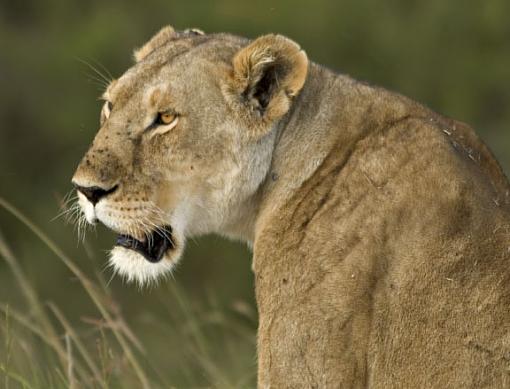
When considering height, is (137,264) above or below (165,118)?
below

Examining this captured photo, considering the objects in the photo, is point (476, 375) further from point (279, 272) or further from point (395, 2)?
point (395, 2)

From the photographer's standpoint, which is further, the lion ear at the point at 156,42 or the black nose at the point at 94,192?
the lion ear at the point at 156,42

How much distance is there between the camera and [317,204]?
5523 mm

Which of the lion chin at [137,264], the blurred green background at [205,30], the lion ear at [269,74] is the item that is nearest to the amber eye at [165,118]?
the lion ear at [269,74]

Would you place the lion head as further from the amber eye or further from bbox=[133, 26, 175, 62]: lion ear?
bbox=[133, 26, 175, 62]: lion ear

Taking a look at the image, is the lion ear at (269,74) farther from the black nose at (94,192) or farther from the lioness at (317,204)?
the black nose at (94,192)

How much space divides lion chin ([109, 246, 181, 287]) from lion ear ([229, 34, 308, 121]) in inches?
28.6

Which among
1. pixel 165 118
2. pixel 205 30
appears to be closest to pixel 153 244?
pixel 165 118

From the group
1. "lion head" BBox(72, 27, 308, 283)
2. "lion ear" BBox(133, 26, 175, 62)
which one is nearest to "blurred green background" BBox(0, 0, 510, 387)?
"lion ear" BBox(133, 26, 175, 62)

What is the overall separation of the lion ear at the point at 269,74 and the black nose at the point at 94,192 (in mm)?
673

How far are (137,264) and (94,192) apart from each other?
45cm

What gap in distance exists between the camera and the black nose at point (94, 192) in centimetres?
561

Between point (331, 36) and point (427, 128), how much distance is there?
21.1 meters

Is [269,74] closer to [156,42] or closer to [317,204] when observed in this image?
[317,204]
